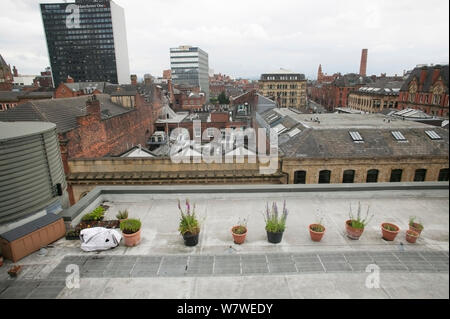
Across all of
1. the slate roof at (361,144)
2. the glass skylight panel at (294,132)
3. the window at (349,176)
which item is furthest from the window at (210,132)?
the window at (349,176)

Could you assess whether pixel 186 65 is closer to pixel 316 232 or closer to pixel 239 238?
pixel 239 238

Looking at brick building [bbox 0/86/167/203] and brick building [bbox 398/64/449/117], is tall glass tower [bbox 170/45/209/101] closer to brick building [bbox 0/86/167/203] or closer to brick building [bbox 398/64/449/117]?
brick building [bbox 398/64/449/117]

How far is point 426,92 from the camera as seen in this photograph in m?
57.2

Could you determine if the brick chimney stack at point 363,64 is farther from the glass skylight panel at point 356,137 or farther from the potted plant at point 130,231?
the potted plant at point 130,231

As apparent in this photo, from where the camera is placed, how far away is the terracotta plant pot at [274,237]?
973 centimetres

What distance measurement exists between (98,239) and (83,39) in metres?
146

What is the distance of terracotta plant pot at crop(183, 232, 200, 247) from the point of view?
9.59m

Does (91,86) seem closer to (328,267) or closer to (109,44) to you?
(109,44)

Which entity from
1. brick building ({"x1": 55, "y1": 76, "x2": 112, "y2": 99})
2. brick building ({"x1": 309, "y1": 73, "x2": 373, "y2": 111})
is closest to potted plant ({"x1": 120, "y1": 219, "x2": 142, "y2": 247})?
brick building ({"x1": 55, "y1": 76, "x2": 112, "y2": 99})

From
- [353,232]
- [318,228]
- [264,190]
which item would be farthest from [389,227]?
[264,190]

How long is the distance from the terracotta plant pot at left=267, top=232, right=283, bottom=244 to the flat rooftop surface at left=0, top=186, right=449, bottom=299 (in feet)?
0.55

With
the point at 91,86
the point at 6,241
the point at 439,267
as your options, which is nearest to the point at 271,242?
the point at 439,267

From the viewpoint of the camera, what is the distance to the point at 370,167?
23.6m

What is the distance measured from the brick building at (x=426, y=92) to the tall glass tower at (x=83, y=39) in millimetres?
121505
